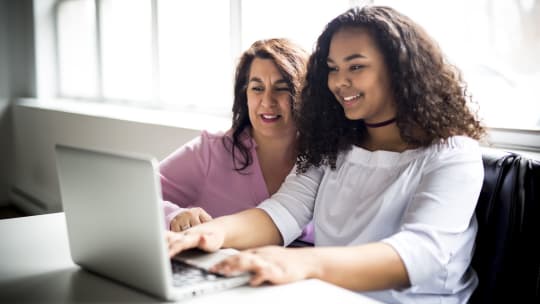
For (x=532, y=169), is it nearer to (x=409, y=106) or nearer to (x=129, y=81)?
(x=409, y=106)

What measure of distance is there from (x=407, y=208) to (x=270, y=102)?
69cm

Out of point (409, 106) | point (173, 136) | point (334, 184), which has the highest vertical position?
point (409, 106)

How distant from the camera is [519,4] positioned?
79.9 inches

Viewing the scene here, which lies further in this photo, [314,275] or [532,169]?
[532,169]

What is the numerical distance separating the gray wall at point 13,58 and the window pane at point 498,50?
4064 mm

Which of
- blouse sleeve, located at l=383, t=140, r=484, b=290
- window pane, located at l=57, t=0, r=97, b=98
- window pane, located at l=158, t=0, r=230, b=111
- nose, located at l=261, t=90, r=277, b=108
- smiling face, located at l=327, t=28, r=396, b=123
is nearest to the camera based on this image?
blouse sleeve, located at l=383, t=140, r=484, b=290

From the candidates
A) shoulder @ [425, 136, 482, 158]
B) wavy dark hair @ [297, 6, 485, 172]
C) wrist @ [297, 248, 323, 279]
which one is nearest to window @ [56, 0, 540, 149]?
wavy dark hair @ [297, 6, 485, 172]

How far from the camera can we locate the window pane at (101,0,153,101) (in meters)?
4.37

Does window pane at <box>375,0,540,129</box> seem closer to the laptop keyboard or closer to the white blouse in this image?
the white blouse

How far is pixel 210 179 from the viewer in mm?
2090

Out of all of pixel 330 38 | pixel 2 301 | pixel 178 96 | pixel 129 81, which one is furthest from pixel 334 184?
pixel 129 81

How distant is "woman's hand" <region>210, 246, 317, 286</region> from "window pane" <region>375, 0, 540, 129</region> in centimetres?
114

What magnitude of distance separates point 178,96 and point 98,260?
9.58 ft

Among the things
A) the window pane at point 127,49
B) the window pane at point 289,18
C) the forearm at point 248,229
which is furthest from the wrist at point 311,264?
the window pane at point 127,49
